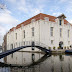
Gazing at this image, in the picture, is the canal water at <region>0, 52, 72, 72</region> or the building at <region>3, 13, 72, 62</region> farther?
the building at <region>3, 13, 72, 62</region>

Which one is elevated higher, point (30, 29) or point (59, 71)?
point (30, 29)

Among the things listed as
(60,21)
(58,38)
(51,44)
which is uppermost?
(60,21)

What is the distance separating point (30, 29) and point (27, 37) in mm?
3266

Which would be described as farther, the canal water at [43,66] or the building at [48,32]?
the building at [48,32]

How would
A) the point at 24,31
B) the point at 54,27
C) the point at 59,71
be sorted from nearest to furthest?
1. the point at 59,71
2. the point at 54,27
3. the point at 24,31

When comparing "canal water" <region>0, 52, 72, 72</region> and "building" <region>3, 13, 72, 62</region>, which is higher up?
"building" <region>3, 13, 72, 62</region>

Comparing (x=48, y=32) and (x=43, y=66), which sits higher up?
(x=48, y=32)

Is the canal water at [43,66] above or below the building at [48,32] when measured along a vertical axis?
below

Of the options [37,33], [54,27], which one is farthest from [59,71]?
[54,27]

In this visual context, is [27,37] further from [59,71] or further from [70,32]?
[59,71]

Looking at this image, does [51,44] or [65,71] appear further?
[51,44]

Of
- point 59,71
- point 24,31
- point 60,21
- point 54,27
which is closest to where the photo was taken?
point 59,71

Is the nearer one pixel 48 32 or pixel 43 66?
pixel 43 66

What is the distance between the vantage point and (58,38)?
91.7ft
